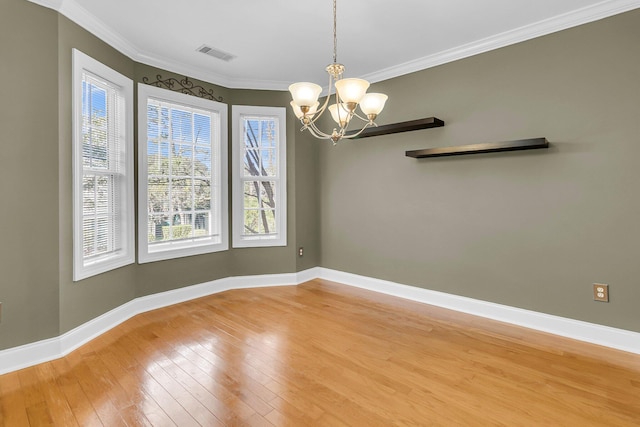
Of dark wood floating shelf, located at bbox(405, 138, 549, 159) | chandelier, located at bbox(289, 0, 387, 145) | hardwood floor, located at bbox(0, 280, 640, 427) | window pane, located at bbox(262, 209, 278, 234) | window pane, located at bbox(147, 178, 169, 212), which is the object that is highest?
chandelier, located at bbox(289, 0, 387, 145)

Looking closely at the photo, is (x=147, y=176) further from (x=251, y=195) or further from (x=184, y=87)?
(x=251, y=195)

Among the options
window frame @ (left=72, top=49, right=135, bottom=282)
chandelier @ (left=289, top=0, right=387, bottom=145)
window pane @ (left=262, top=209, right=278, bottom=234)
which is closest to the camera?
chandelier @ (left=289, top=0, right=387, bottom=145)

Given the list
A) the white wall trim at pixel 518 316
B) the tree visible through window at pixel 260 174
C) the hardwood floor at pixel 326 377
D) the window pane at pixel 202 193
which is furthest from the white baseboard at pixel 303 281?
the window pane at pixel 202 193

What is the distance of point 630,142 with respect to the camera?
2.53 meters

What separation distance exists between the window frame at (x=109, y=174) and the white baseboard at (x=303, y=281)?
49cm

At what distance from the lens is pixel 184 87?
12.4ft

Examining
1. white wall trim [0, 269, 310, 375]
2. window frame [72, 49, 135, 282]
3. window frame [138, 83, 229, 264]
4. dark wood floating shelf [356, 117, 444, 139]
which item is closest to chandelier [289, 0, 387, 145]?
dark wood floating shelf [356, 117, 444, 139]

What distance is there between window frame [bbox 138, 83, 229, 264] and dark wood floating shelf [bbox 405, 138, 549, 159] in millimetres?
2315

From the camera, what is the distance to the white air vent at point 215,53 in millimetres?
3314

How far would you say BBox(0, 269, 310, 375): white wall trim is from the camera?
2.33 m

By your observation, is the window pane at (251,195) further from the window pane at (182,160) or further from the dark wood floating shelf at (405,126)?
the dark wood floating shelf at (405,126)

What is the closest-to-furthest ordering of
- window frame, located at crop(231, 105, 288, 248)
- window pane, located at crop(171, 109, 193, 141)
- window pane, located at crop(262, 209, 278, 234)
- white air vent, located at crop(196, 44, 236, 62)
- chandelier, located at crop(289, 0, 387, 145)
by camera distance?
1. chandelier, located at crop(289, 0, 387, 145)
2. white air vent, located at crop(196, 44, 236, 62)
3. window pane, located at crop(171, 109, 193, 141)
4. window frame, located at crop(231, 105, 288, 248)
5. window pane, located at crop(262, 209, 278, 234)

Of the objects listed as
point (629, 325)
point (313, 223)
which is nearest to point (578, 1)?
point (629, 325)

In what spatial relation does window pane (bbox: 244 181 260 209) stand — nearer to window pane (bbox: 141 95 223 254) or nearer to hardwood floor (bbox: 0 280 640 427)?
window pane (bbox: 141 95 223 254)
